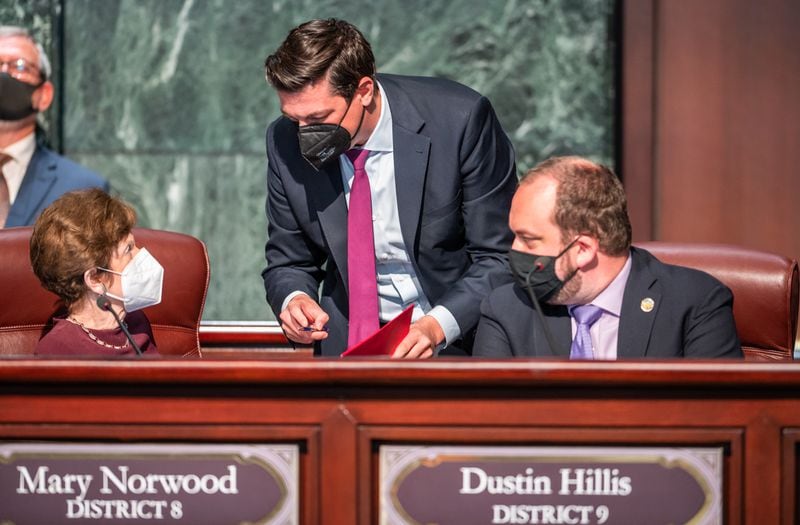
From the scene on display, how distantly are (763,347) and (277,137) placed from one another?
4.03ft

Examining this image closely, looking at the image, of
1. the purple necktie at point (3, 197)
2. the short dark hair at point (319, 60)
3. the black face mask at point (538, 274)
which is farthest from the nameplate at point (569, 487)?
the purple necktie at point (3, 197)

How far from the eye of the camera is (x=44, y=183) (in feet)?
12.8

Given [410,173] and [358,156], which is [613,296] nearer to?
[410,173]

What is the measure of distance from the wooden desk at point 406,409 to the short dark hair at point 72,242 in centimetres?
72

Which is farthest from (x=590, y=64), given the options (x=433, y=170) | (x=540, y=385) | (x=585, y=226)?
(x=540, y=385)

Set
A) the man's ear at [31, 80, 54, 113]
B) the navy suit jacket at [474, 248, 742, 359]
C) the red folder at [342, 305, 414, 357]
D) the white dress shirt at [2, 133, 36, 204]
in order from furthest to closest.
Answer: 1. the man's ear at [31, 80, 54, 113]
2. the white dress shirt at [2, 133, 36, 204]
3. the navy suit jacket at [474, 248, 742, 359]
4. the red folder at [342, 305, 414, 357]

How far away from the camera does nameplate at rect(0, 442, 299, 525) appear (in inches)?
63.0

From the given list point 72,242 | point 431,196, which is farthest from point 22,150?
point 431,196

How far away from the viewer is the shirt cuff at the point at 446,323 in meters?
2.39

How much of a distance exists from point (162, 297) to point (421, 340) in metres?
0.78

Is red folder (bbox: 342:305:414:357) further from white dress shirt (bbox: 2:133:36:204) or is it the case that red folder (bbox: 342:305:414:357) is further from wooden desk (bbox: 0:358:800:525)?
white dress shirt (bbox: 2:133:36:204)

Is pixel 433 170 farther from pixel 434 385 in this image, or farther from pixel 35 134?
pixel 35 134

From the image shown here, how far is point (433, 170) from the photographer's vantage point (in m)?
2.55

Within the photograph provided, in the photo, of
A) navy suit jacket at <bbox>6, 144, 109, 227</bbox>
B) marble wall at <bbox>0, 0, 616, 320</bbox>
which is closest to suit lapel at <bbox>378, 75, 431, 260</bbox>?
navy suit jacket at <bbox>6, 144, 109, 227</bbox>
